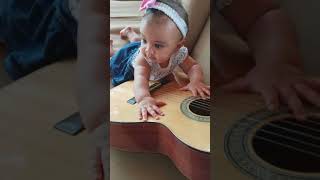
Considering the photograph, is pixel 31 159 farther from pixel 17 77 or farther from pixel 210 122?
pixel 210 122

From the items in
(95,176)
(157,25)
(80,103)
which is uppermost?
(157,25)

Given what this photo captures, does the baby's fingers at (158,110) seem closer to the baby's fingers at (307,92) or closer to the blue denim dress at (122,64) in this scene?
the blue denim dress at (122,64)

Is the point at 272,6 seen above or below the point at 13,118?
above

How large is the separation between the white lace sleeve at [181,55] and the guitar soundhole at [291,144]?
0.16 meters

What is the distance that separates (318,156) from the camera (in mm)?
641

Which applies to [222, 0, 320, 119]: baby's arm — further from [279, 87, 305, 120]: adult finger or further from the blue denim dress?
the blue denim dress

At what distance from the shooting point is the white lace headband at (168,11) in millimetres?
540

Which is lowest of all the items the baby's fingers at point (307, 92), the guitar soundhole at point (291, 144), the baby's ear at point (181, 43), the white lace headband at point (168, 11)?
the guitar soundhole at point (291, 144)

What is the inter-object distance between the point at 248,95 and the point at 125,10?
22 cm

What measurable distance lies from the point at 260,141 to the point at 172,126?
14 cm

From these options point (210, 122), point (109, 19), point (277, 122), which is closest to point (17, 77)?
point (109, 19)

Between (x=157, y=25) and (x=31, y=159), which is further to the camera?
(x=31, y=159)

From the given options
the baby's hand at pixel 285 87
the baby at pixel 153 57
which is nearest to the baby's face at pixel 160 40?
the baby at pixel 153 57

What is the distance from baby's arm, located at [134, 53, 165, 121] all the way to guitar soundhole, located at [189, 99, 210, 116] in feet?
0.16
